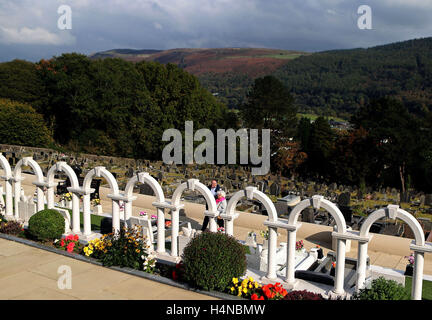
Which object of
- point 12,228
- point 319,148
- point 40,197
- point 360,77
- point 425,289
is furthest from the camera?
point 360,77

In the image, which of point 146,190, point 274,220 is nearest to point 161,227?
point 274,220

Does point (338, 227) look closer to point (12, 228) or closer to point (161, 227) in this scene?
point (161, 227)

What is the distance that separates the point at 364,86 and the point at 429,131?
2642 inches

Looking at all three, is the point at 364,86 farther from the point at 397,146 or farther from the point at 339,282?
the point at 339,282

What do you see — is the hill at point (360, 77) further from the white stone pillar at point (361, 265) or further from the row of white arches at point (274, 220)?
the white stone pillar at point (361, 265)

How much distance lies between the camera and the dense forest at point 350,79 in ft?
313

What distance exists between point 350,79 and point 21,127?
310ft

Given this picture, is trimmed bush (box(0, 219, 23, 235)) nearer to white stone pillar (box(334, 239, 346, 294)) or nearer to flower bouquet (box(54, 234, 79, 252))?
flower bouquet (box(54, 234, 79, 252))

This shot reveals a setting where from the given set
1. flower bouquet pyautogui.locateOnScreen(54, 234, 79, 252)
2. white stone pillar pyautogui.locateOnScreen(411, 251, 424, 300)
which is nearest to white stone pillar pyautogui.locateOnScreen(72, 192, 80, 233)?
flower bouquet pyautogui.locateOnScreen(54, 234, 79, 252)

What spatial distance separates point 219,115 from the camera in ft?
172

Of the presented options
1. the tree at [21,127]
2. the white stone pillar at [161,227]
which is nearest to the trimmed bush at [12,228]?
the white stone pillar at [161,227]

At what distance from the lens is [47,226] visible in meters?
12.1

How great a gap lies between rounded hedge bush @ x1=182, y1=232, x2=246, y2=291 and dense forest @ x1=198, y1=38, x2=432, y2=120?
240ft

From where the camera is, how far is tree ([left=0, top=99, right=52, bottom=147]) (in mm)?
43162
